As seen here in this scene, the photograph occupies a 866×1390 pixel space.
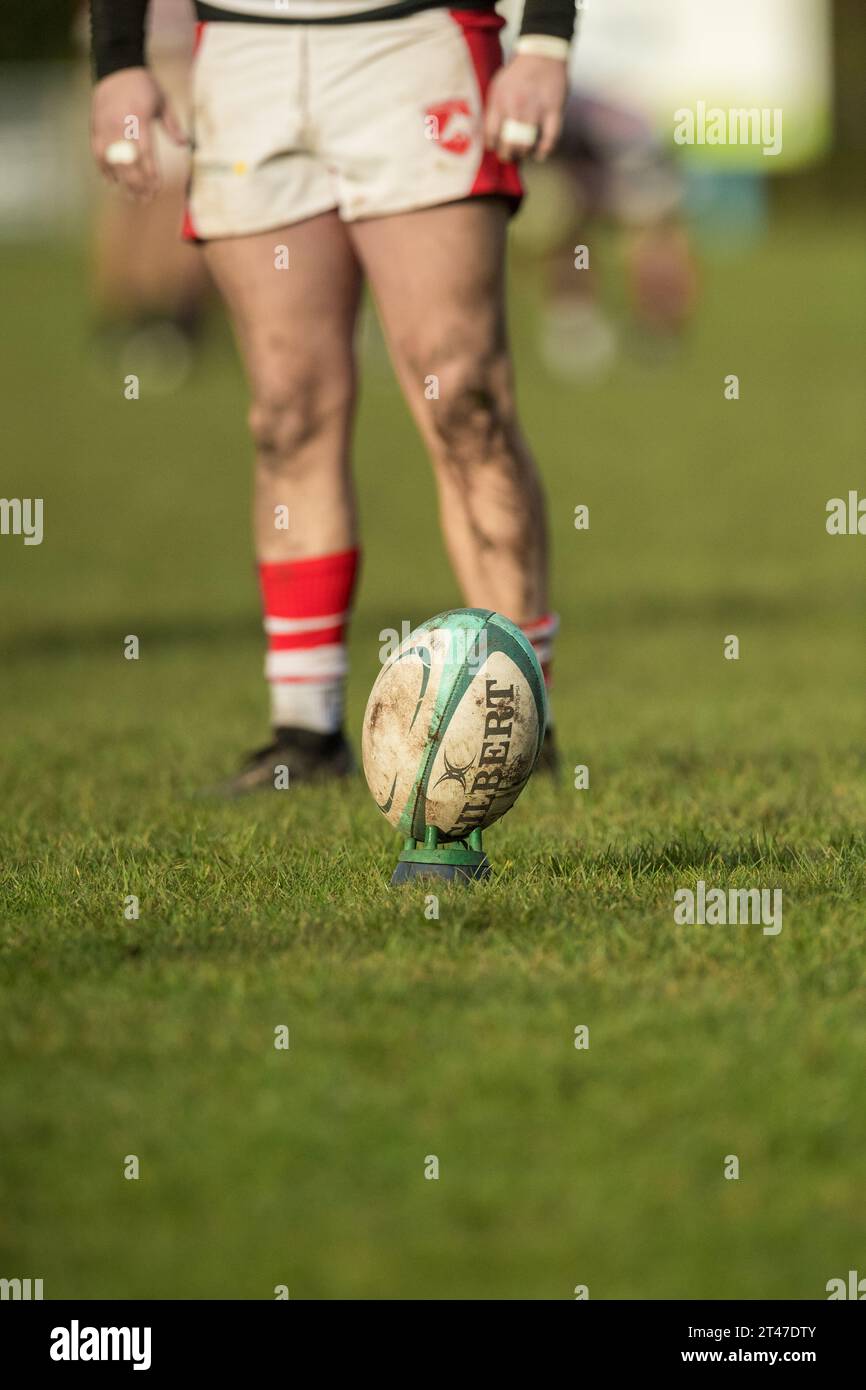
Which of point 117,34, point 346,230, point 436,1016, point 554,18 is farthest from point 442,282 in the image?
point 436,1016

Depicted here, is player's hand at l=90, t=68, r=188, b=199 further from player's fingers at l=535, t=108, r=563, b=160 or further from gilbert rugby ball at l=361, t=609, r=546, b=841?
gilbert rugby ball at l=361, t=609, r=546, b=841

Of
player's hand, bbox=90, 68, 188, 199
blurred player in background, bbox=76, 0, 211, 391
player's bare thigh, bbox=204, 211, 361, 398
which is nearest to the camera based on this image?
player's bare thigh, bbox=204, 211, 361, 398

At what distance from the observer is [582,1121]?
2.83m

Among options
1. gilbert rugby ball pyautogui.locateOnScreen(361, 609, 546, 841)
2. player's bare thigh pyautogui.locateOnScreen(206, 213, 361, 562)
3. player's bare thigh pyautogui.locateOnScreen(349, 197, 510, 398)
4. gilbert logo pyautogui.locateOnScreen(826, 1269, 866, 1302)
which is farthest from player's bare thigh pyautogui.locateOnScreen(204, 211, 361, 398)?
gilbert logo pyautogui.locateOnScreen(826, 1269, 866, 1302)

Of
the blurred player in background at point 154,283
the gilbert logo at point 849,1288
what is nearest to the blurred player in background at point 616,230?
the blurred player in background at point 154,283

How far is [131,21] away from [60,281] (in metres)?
31.1

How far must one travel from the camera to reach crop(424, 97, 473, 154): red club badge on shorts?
4746 millimetres

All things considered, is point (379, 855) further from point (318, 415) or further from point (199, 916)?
point (318, 415)

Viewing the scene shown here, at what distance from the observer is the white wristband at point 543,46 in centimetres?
471

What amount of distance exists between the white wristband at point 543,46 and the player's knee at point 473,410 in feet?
2.11

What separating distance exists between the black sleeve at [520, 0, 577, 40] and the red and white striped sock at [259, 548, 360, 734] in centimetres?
123
